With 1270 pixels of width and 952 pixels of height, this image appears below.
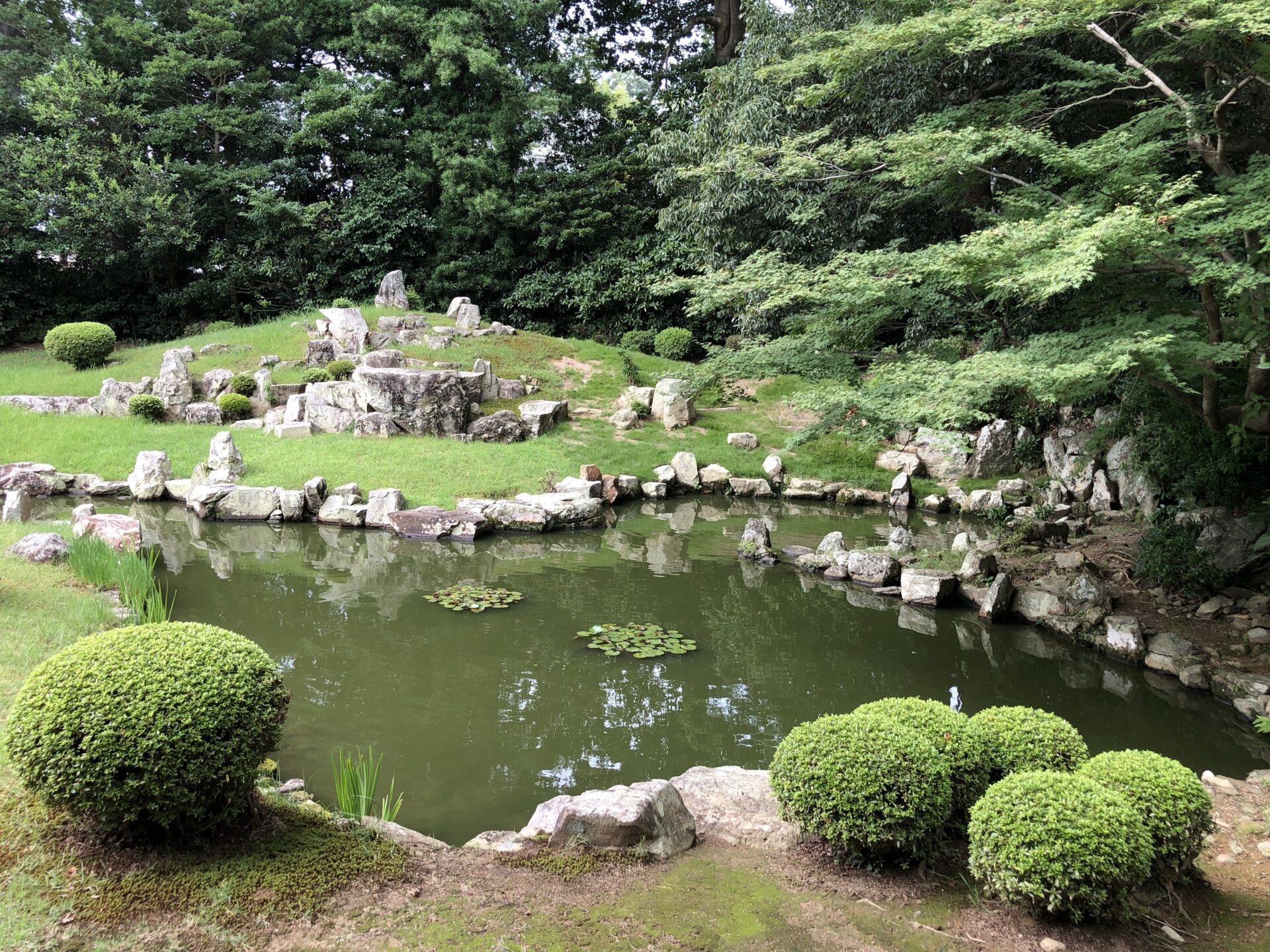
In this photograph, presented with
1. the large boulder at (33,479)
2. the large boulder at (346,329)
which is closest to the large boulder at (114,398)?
the large boulder at (33,479)

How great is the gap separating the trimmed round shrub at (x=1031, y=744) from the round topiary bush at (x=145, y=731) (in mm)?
3662

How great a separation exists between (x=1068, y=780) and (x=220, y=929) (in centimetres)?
360

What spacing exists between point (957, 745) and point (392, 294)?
22.6 metres

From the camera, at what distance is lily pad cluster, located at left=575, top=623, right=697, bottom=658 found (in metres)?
7.62

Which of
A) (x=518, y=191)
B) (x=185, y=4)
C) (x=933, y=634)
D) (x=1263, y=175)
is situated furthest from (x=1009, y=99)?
(x=185, y=4)

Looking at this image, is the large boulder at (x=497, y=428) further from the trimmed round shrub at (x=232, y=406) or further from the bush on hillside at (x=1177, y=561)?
the bush on hillside at (x=1177, y=561)

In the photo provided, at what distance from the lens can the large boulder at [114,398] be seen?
17.1 m

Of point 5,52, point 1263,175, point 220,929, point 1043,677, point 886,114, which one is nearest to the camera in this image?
point 220,929

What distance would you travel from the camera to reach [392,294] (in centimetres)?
2347

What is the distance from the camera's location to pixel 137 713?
331cm

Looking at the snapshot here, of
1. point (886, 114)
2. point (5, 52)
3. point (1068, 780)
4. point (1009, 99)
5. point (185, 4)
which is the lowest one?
point (1068, 780)

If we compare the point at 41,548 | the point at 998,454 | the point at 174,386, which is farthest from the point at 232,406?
the point at 998,454

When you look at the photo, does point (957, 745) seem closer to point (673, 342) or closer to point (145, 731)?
point (145, 731)

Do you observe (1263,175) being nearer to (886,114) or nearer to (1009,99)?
(1009,99)
